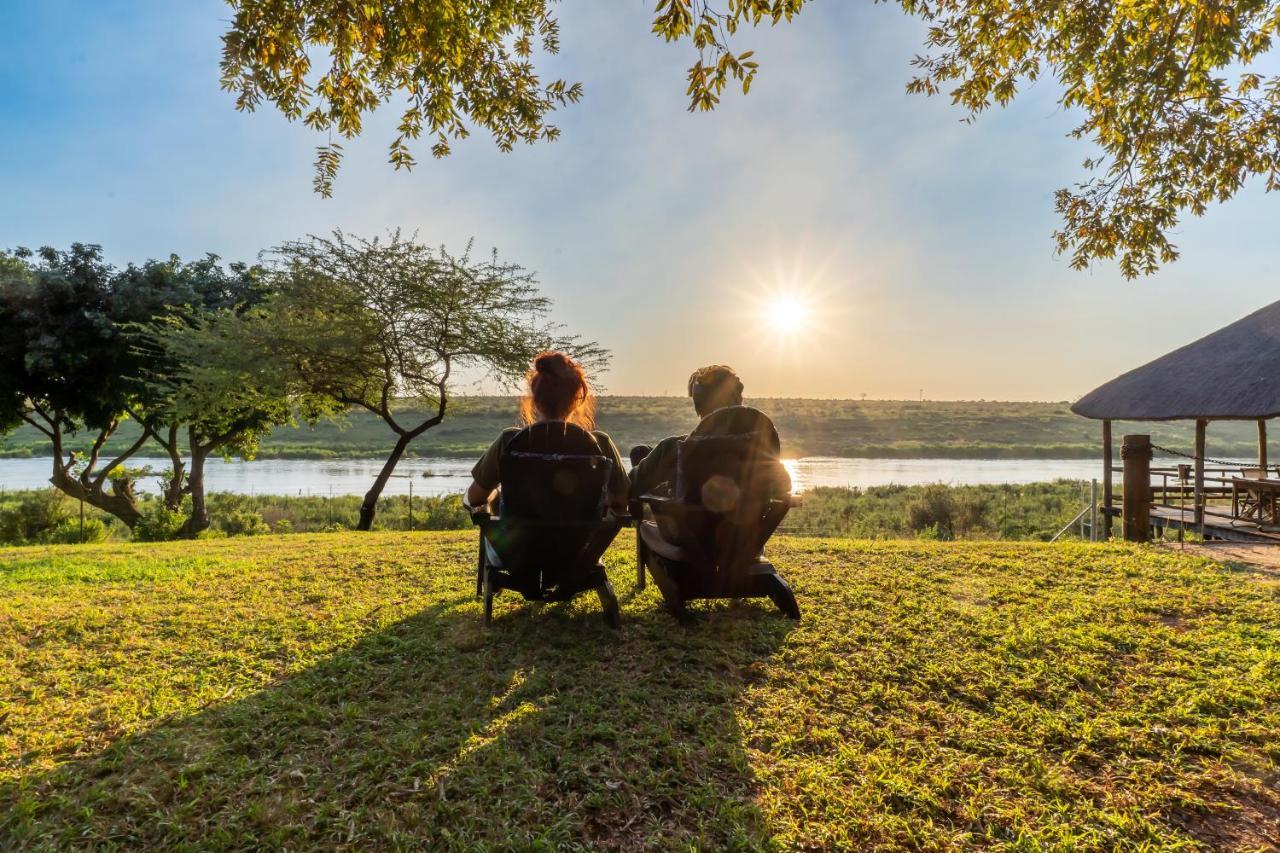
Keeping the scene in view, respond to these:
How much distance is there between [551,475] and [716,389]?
1278 mm

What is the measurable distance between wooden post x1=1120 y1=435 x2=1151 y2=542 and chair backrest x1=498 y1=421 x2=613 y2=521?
7243 mm

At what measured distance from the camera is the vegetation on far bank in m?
13.4

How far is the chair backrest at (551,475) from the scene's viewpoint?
340cm

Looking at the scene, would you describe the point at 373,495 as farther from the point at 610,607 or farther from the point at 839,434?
the point at 839,434

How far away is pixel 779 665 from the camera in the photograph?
324 cm

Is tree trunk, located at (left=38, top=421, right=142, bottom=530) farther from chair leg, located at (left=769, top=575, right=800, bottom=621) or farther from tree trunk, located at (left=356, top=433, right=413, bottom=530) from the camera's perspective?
chair leg, located at (left=769, top=575, right=800, bottom=621)

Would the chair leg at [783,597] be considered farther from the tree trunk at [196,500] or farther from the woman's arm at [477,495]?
the tree trunk at [196,500]

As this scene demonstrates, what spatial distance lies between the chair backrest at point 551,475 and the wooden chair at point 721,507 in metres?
0.44

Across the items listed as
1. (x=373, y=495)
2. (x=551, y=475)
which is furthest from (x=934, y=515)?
(x=551, y=475)

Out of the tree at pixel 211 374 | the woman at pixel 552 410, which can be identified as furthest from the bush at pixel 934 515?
the tree at pixel 211 374

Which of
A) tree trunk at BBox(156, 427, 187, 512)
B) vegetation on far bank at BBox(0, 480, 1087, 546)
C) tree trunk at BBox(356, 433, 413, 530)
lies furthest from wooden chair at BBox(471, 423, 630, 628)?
tree trunk at BBox(156, 427, 187, 512)

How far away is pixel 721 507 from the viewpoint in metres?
3.59

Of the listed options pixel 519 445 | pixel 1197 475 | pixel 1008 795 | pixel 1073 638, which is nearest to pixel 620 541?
pixel 519 445

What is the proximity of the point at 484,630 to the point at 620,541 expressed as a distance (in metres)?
4.14
